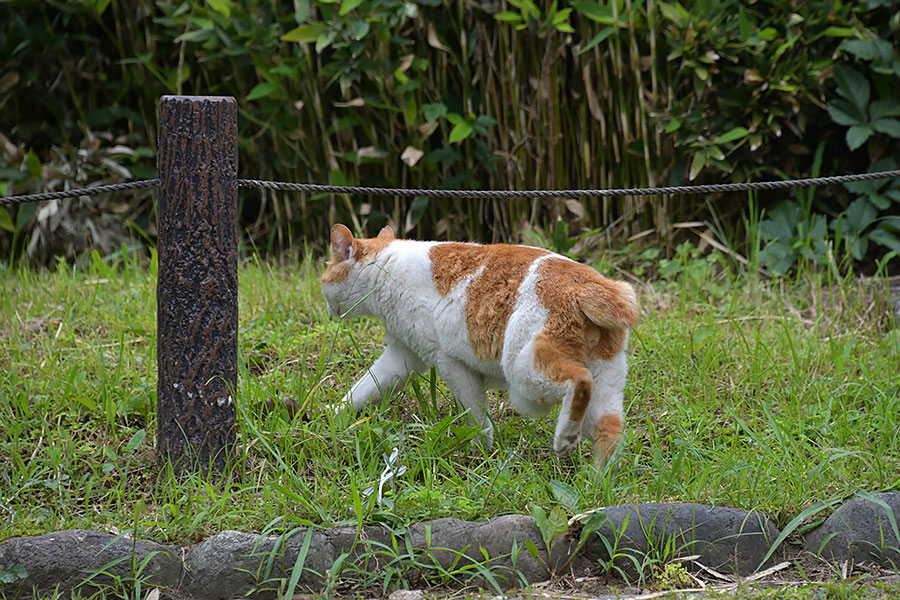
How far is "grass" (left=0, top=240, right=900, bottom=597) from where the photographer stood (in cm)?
279

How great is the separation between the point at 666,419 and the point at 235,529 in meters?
1.66

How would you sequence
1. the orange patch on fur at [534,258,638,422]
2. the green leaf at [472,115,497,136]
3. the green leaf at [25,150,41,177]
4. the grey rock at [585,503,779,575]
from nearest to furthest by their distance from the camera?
the grey rock at [585,503,779,575] < the orange patch on fur at [534,258,638,422] < the green leaf at [472,115,497,136] < the green leaf at [25,150,41,177]

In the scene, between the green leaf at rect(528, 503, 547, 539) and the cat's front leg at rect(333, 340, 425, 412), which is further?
the cat's front leg at rect(333, 340, 425, 412)

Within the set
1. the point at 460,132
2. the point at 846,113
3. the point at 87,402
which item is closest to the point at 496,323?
the point at 87,402

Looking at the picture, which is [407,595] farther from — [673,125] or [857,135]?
[857,135]

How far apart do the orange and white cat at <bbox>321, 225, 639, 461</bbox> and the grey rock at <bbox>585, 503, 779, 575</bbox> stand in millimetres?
287

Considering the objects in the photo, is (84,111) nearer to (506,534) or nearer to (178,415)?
(178,415)

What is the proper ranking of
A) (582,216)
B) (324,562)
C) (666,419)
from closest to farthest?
(324,562) → (666,419) → (582,216)

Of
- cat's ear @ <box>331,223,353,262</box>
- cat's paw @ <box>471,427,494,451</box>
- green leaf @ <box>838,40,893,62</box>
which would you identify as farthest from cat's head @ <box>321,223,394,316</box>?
green leaf @ <box>838,40,893,62</box>

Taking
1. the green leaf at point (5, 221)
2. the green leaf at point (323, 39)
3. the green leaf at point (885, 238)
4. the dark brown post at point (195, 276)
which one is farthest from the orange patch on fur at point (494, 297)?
the green leaf at point (5, 221)

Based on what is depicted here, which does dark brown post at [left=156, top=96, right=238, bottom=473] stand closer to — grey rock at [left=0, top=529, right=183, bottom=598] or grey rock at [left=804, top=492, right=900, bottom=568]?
grey rock at [left=0, top=529, right=183, bottom=598]

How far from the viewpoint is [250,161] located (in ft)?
20.1

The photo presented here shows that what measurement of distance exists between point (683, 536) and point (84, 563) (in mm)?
1720

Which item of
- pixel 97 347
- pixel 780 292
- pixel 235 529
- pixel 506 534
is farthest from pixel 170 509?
pixel 780 292
